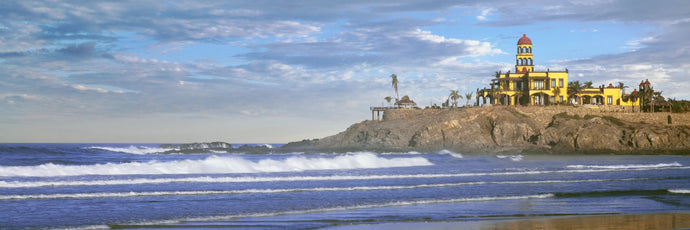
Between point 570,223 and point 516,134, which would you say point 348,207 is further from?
point 516,134

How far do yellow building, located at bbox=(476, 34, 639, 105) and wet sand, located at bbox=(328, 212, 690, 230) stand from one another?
8434 cm

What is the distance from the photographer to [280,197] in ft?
77.5

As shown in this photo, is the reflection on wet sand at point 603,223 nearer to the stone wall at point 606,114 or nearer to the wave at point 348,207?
the wave at point 348,207

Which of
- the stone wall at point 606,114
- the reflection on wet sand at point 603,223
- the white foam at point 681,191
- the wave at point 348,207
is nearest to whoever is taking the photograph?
the reflection on wet sand at point 603,223

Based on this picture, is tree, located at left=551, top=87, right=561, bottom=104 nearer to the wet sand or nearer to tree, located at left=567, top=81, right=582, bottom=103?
tree, located at left=567, top=81, right=582, bottom=103

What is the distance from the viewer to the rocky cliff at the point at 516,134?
8244 centimetres

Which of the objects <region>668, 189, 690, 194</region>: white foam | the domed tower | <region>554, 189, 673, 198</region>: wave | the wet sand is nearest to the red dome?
the domed tower

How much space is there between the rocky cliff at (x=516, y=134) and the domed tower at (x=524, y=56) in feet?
39.6

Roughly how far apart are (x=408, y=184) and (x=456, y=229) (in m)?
14.0

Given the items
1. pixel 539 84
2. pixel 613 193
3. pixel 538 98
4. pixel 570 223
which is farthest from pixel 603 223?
pixel 539 84

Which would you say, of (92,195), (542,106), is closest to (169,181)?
(92,195)

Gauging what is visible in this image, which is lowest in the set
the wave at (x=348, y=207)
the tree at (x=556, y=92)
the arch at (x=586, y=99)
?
the wave at (x=348, y=207)

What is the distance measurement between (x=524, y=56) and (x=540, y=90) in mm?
8172

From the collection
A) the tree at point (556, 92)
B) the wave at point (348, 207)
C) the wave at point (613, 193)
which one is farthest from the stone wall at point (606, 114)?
the wave at point (348, 207)
